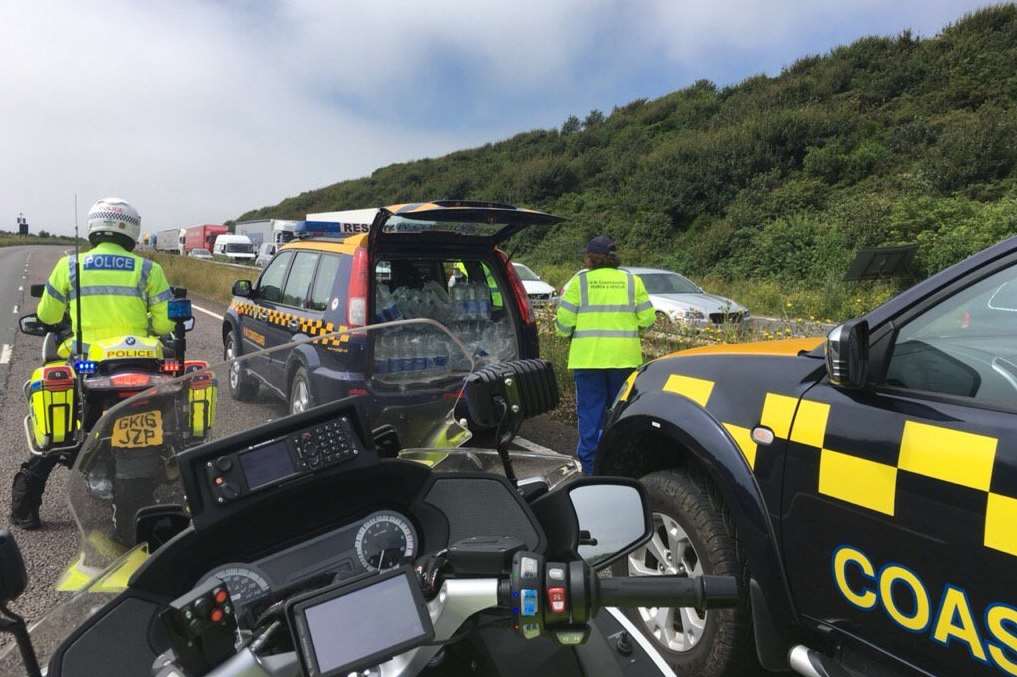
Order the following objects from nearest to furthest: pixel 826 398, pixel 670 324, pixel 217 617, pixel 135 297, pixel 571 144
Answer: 1. pixel 217 617
2. pixel 826 398
3. pixel 135 297
4. pixel 670 324
5. pixel 571 144

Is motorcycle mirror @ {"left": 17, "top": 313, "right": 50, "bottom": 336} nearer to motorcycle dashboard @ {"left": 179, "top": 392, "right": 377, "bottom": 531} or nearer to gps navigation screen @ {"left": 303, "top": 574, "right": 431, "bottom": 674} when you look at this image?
motorcycle dashboard @ {"left": 179, "top": 392, "right": 377, "bottom": 531}

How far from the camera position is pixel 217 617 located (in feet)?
3.56

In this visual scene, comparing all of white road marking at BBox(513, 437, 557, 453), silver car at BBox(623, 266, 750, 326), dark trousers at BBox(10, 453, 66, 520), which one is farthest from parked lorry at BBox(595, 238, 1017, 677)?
silver car at BBox(623, 266, 750, 326)

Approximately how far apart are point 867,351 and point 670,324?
5.67 m

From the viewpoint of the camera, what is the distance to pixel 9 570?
1.11m

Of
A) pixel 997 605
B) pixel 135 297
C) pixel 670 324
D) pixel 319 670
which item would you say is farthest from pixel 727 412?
pixel 670 324

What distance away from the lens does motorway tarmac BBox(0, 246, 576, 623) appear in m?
1.62

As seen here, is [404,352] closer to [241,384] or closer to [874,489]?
[241,384]

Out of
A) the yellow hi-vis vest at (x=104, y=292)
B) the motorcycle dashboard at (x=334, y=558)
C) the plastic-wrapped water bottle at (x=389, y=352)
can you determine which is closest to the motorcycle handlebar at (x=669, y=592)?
the motorcycle dashboard at (x=334, y=558)

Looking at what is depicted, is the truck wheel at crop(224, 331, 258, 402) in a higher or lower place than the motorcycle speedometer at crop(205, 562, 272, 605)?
higher

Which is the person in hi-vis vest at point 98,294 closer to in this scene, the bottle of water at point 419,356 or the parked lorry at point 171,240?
the bottle of water at point 419,356

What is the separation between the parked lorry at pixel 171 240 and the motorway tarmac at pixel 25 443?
4660 centimetres

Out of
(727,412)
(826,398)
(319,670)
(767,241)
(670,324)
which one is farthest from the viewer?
(767,241)

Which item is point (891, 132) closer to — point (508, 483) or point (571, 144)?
point (571, 144)
